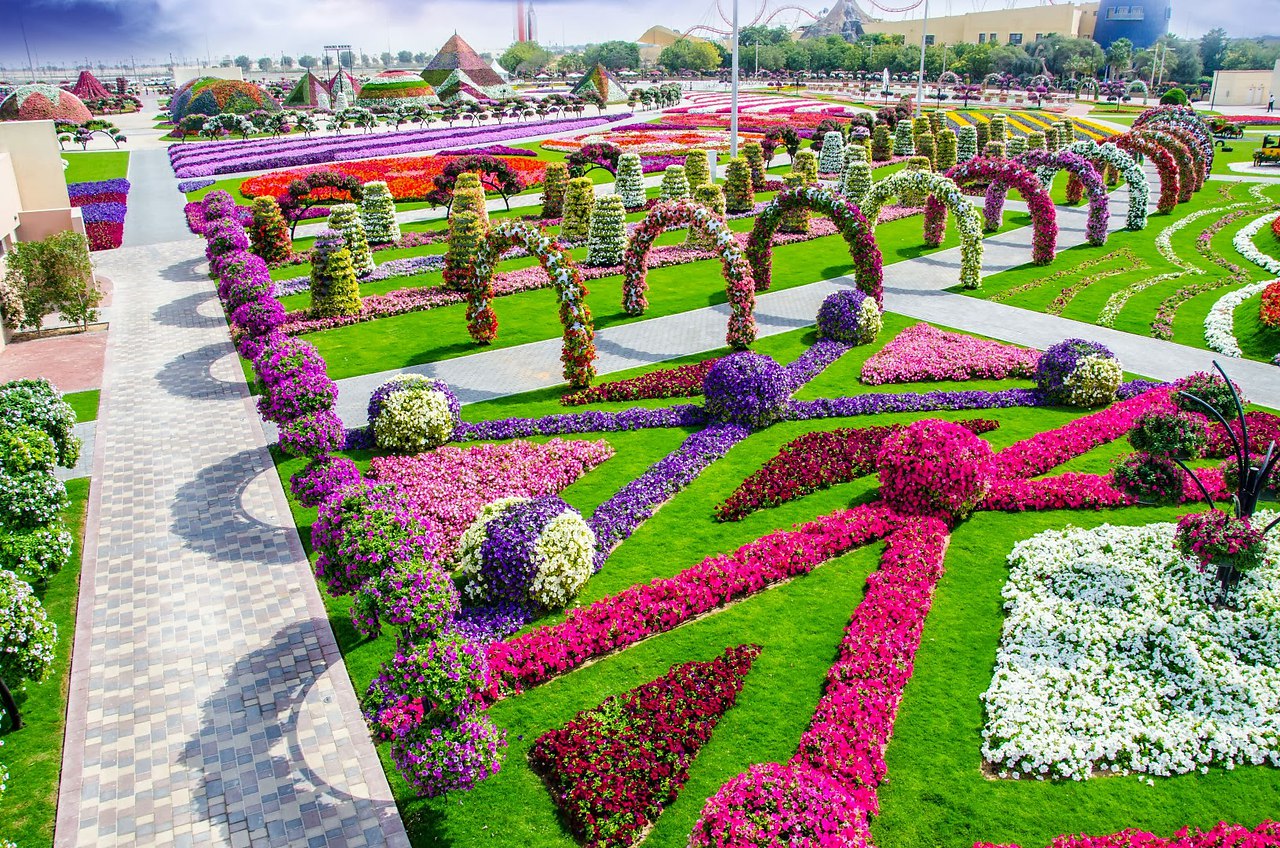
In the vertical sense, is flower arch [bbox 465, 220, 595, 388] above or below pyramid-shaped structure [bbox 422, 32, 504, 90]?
below

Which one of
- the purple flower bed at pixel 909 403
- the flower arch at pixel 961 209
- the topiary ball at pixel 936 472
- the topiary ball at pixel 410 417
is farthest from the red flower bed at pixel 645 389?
the flower arch at pixel 961 209

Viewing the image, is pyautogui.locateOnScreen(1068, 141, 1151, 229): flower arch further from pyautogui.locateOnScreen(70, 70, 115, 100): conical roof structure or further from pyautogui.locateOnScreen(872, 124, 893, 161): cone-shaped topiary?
pyautogui.locateOnScreen(70, 70, 115, 100): conical roof structure

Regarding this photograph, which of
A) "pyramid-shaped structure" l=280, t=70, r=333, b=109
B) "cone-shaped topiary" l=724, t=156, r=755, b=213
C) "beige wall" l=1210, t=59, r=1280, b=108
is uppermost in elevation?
"pyramid-shaped structure" l=280, t=70, r=333, b=109

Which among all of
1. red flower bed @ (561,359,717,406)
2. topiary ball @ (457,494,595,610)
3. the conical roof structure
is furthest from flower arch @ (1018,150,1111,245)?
the conical roof structure

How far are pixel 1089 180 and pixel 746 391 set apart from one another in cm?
1990

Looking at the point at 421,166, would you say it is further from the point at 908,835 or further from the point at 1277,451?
the point at 908,835

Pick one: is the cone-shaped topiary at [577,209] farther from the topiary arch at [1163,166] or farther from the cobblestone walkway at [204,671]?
the topiary arch at [1163,166]

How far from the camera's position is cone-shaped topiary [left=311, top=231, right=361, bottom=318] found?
2344 centimetres

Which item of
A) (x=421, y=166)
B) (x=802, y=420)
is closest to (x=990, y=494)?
(x=802, y=420)

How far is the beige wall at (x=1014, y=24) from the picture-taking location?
12494cm

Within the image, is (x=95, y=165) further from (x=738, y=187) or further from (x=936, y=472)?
(x=936, y=472)

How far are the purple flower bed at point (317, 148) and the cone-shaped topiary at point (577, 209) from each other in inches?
1015

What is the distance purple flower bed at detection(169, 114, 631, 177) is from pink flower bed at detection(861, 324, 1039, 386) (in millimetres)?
40470

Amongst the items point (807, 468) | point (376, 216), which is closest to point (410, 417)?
point (807, 468)
